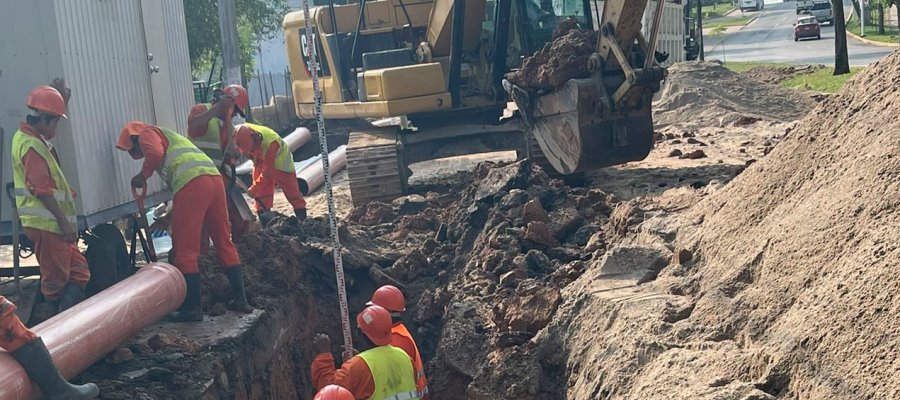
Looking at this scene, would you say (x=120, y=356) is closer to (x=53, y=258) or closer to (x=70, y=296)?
(x=70, y=296)

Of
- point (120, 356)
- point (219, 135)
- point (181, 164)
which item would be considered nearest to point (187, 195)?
point (181, 164)

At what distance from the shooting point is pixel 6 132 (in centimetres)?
859

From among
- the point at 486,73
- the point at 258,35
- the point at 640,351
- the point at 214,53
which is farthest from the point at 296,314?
the point at 258,35

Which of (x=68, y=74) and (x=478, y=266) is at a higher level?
(x=68, y=74)

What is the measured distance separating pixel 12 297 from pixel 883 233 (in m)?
7.04

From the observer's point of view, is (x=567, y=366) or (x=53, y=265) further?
(x=53, y=265)

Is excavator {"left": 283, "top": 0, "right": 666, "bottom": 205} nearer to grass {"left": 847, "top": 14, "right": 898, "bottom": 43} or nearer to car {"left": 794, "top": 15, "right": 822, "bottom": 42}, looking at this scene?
grass {"left": 847, "top": 14, "right": 898, "bottom": 43}

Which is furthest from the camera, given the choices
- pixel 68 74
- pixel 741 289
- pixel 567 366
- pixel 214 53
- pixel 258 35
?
Answer: pixel 258 35

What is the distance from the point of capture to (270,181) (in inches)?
456

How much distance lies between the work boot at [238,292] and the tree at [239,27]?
16765 millimetres

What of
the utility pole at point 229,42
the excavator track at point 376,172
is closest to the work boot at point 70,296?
the excavator track at point 376,172

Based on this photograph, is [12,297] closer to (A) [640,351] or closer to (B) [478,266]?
(B) [478,266]

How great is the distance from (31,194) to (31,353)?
84.4 inches

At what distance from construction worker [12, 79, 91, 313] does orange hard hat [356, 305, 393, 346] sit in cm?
282
